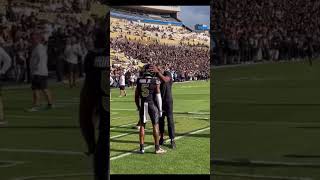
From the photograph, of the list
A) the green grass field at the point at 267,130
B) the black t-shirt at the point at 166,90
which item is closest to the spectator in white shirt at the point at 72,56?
the black t-shirt at the point at 166,90

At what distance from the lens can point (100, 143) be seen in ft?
16.5

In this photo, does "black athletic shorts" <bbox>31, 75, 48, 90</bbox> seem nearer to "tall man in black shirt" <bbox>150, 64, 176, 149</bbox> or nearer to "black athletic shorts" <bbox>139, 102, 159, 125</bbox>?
"black athletic shorts" <bbox>139, 102, 159, 125</bbox>

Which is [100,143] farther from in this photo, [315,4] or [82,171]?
[315,4]

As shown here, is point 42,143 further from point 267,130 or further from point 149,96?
point 267,130

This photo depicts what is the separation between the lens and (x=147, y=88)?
312 inches

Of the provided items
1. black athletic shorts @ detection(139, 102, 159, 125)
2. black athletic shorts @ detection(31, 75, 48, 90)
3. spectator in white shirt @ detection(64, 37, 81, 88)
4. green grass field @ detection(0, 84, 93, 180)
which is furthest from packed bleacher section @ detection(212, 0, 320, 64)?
black athletic shorts @ detection(31, 75, 48, 90)

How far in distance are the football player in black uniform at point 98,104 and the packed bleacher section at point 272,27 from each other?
6.36ft

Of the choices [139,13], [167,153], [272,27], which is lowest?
[167,153]

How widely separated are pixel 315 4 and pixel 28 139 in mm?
4921

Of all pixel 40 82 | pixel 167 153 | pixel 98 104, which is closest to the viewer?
pixel 98 104

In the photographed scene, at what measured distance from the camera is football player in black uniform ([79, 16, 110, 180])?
4941mm

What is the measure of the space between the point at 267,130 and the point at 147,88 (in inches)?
148

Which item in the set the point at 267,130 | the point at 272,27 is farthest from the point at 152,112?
the point at 267,130

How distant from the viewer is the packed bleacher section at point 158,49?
101ft
